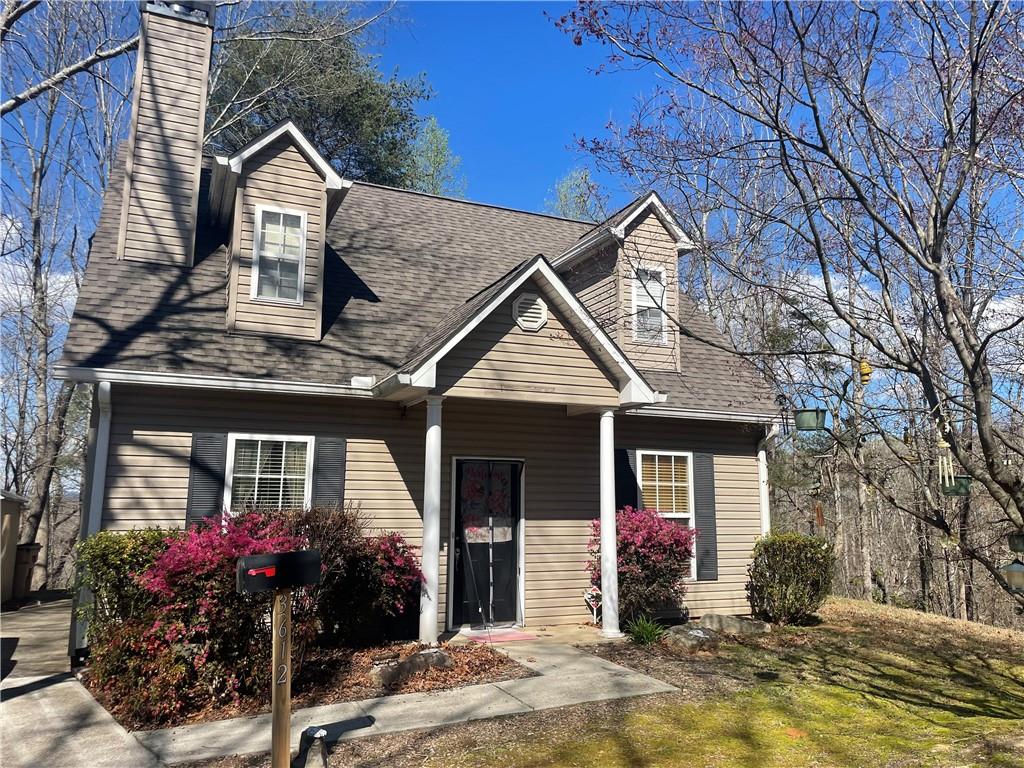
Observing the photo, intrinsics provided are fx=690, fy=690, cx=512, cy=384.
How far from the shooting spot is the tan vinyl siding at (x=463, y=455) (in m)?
8.09

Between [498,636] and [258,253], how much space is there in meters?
6.07

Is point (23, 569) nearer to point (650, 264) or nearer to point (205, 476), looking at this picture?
point (205, 476)

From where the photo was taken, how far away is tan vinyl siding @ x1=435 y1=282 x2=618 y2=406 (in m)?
8.40

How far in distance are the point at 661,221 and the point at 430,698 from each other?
8.81m

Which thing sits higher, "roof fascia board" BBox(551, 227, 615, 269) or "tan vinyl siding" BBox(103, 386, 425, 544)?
"roof fascia board" BBox(551, 227, 615, 269)

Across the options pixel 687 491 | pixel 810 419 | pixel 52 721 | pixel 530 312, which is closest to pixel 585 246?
pixel 530 312

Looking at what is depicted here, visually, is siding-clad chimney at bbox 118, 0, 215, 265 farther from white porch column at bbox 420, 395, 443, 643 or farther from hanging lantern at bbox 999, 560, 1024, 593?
hanging lantern at bbox 999, 560, 1024, 593

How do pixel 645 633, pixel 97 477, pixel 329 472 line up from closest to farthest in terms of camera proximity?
pixel 97 477, pixel 645 633, pixel 329 472

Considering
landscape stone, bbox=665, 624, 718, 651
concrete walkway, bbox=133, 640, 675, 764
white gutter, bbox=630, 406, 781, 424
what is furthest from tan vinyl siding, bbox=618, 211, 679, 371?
concrete walkway, bbox=133, 640, 675, 764

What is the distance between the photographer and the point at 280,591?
14.6ft

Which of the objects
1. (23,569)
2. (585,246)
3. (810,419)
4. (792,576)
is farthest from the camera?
(23,569)

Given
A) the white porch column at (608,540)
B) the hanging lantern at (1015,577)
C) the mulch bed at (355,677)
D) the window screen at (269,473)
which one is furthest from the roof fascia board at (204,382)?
the hanging lantern at (1015,577)

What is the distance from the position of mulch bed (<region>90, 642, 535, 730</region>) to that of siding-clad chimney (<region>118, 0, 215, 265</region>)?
5864 mm

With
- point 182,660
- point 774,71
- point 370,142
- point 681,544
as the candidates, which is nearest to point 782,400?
point 681,544
